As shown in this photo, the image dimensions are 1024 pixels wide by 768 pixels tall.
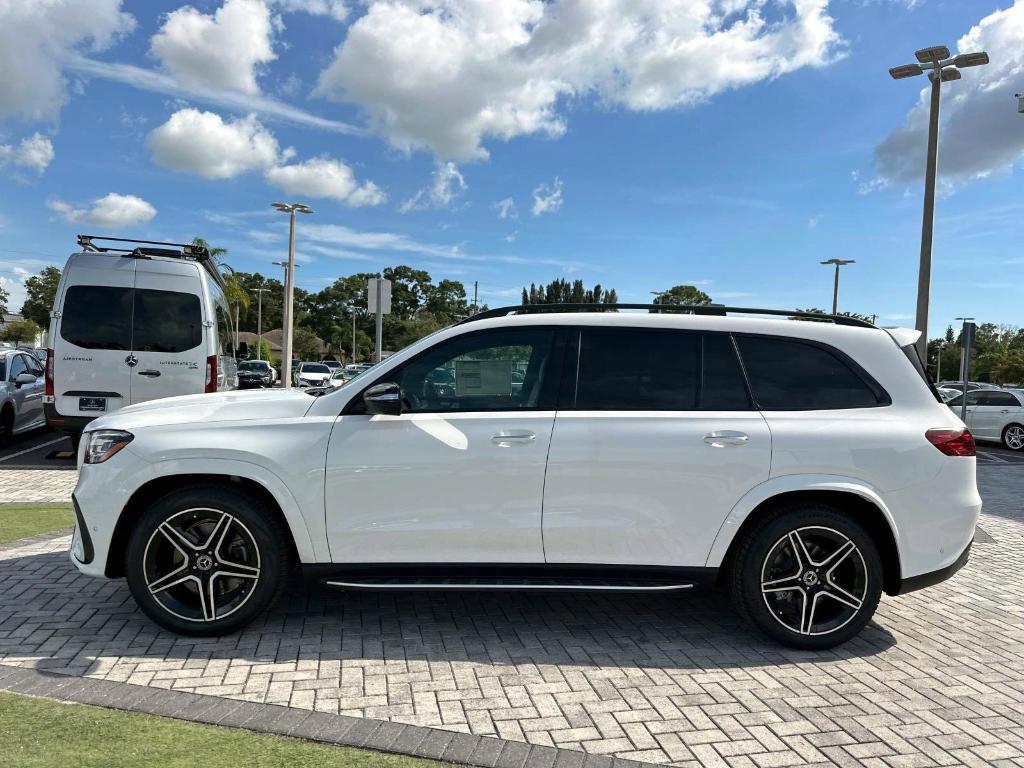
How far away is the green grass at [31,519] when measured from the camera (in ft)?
20.2

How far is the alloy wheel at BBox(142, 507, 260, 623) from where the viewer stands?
12.4 feet

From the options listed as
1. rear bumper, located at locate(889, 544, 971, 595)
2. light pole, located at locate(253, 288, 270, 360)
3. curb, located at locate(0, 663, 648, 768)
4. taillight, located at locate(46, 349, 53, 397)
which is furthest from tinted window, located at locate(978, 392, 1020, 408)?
light pole, located at locate(253, 288, 270, 360)

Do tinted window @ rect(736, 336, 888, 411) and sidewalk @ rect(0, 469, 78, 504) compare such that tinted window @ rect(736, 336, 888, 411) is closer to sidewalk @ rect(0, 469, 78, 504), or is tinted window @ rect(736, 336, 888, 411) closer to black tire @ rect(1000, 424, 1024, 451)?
sidewalk @ rect(0, 469, 78, 504)

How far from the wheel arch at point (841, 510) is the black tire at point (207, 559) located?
237 cm

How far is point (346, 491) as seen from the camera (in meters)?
3.74

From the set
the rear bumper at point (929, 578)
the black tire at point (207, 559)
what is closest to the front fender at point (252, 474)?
the black tire at point (207, 559)

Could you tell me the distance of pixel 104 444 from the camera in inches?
150

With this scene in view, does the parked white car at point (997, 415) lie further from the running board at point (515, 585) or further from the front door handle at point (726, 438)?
the running board at point (515, 585)

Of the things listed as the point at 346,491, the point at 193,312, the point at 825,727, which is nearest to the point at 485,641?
the point at 346,491

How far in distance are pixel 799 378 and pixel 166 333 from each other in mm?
8564

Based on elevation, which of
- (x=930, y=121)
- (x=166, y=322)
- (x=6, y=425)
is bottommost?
(x=6, y=425)

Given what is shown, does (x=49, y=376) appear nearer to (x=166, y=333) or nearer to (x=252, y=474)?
(x=166, y=333)

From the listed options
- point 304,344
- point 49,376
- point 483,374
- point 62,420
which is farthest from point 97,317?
point 304,344

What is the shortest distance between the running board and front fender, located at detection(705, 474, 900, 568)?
32 cm
